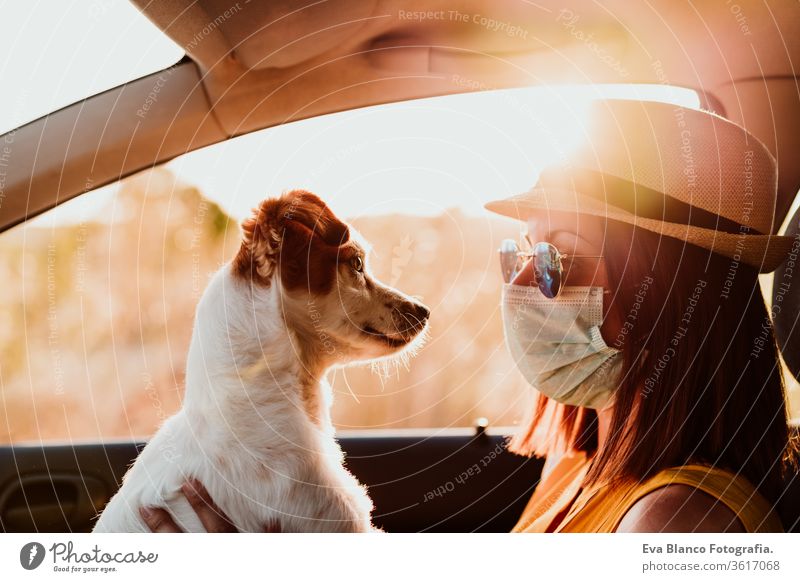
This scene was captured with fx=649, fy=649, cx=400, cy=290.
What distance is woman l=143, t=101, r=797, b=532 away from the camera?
1.47 meters

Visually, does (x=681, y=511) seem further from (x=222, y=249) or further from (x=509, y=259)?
(x=222, y=249)

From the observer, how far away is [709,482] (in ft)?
4.55

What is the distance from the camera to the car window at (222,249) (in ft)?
6.34

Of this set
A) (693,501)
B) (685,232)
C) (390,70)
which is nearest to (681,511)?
(693,501)

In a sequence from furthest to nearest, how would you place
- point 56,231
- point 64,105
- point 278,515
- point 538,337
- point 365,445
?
point 365,445
point 56,231
point 64,105
point 538,337
point 278,515

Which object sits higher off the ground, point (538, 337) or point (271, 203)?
point (271, 203)

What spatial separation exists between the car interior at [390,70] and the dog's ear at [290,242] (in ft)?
1.61

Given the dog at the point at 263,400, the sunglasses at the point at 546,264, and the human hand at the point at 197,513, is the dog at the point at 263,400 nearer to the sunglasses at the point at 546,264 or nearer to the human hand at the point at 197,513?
the human hand at the point at 197,513

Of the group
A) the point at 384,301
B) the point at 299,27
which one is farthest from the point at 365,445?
the point at 299,27
